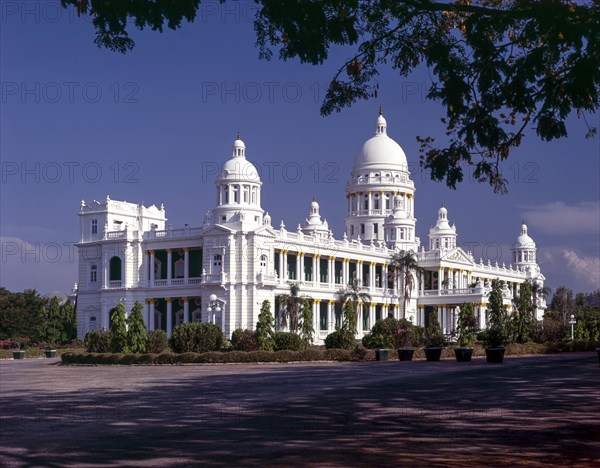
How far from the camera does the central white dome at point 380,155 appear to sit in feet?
385

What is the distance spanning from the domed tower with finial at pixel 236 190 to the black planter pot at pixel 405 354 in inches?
1495

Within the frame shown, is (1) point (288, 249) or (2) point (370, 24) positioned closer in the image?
(2) point (370, 24)

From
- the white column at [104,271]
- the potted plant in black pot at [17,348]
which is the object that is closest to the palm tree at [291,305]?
the white column at [104,271]

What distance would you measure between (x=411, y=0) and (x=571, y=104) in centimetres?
342

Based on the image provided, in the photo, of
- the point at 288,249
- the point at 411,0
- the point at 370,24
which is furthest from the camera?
the point at 288,249

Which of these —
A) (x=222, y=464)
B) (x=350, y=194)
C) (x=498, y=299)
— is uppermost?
(x=350, y=194)

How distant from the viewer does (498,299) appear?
2849 inches

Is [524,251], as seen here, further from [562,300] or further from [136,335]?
[136,335]

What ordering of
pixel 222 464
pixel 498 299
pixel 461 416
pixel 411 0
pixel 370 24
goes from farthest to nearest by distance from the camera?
pixel 498 299 → pixel 461 416 → pixel 370 24 → pixel 411 0 → pixel 222 464

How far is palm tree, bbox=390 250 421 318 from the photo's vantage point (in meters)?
94.8

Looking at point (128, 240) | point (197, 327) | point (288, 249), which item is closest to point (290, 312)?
point (288, 249)

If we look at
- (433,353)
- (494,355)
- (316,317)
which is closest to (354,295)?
(316,317)

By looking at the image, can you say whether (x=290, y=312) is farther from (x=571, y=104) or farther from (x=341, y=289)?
(x=571, y=104)

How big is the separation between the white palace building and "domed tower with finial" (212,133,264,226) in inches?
3.6
